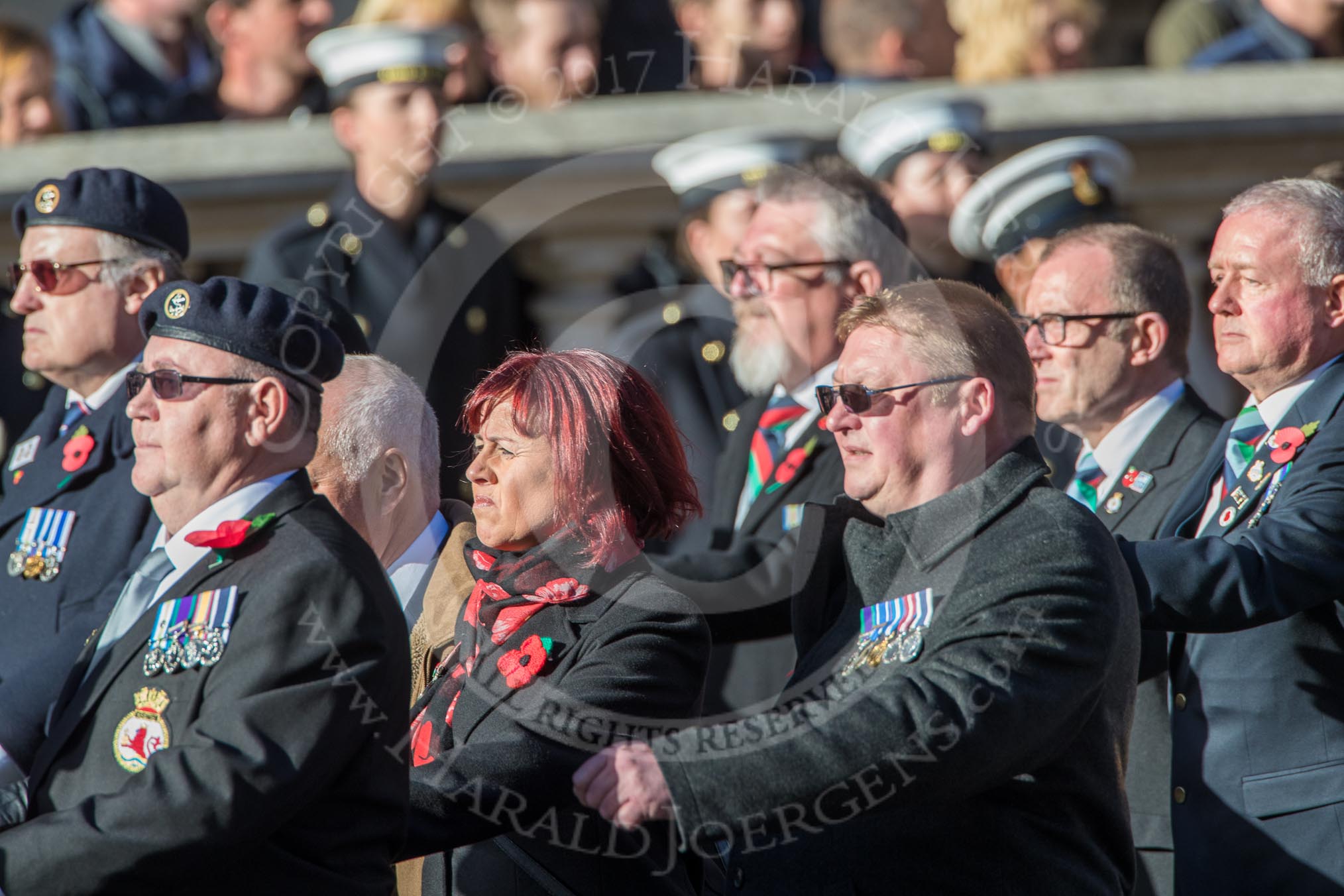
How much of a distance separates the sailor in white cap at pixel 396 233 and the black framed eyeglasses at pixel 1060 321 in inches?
70.3

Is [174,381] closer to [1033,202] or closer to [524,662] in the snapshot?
[524,662]

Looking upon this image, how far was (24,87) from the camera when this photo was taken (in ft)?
21.3

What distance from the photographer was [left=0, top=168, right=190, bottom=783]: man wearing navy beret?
427 centimetres

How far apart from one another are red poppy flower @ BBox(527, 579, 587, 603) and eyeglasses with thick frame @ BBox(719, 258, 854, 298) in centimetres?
187

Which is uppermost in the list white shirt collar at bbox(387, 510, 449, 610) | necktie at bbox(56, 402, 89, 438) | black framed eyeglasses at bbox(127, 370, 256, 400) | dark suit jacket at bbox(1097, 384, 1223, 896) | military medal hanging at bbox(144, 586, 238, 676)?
black framed eyeglasses at bbox(127, 370, 256, 400)

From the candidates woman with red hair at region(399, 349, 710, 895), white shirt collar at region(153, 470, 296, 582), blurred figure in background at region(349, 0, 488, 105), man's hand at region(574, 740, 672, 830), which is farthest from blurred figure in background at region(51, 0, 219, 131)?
man's hand at region(574, 740, 672, 830)

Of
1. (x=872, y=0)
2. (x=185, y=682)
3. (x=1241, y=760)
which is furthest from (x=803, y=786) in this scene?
(x=872, y=0)

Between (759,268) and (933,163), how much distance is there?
3.61 ft

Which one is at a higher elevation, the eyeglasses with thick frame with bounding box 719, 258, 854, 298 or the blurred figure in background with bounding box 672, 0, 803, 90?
the blurred figure in background with bounding box 672, 0, 803, 90

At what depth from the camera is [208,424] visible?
3098mm

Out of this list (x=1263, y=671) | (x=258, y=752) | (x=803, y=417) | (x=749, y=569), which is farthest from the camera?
(x=803, y=417)

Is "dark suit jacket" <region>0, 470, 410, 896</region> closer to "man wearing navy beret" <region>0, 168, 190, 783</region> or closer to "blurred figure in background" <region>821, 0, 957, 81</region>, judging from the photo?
"man wearing navy beret" <region>0, 168, 190, 783</region>

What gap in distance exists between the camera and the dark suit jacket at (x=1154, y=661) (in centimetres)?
393

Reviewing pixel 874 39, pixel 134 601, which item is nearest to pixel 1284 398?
pixel 134 601
